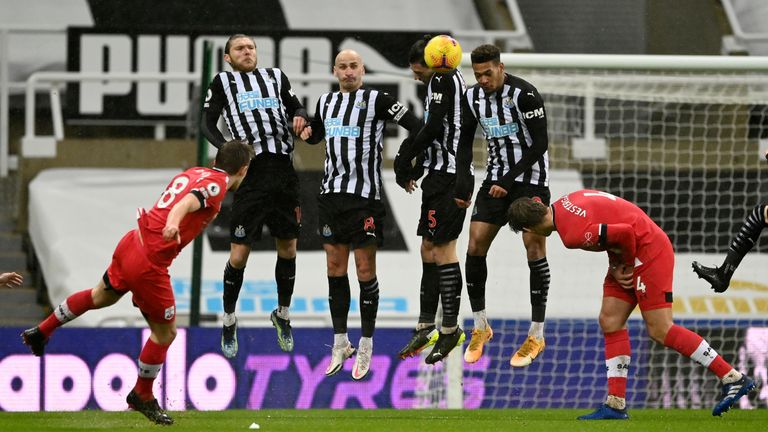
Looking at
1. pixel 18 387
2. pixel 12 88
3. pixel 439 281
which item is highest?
pixel 12 88

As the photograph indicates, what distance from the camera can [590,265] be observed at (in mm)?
14867

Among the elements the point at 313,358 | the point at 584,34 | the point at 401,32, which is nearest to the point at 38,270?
the point at 313,358

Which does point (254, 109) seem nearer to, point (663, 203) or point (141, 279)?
point (141, 279)

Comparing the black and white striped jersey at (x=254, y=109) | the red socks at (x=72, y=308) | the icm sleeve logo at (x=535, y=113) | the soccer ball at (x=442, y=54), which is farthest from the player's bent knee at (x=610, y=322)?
the red socks at (x=72, y=308)

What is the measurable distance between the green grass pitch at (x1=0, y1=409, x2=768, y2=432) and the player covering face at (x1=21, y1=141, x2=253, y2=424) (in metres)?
0.47

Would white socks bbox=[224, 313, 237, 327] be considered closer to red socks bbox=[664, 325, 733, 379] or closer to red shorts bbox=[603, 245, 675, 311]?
red shorts bbox=[603, 245, 675, 311]

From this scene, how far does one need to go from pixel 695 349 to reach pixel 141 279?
3741 mm

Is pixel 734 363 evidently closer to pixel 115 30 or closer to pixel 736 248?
pixel 736 248

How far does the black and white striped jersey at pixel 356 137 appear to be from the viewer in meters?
10.7

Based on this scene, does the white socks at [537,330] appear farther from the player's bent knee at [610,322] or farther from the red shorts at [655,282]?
the red shorts at [655,282]

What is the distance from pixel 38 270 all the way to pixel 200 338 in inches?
131

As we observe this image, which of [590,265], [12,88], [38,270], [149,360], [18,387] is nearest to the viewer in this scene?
[149,360]

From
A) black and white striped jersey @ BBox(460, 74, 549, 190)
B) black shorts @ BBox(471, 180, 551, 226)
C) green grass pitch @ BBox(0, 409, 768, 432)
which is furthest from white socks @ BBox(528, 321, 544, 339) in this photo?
black and white striped jersey @ BBox(460, 74, 549, 190)

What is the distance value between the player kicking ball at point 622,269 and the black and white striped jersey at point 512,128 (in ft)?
2.02
